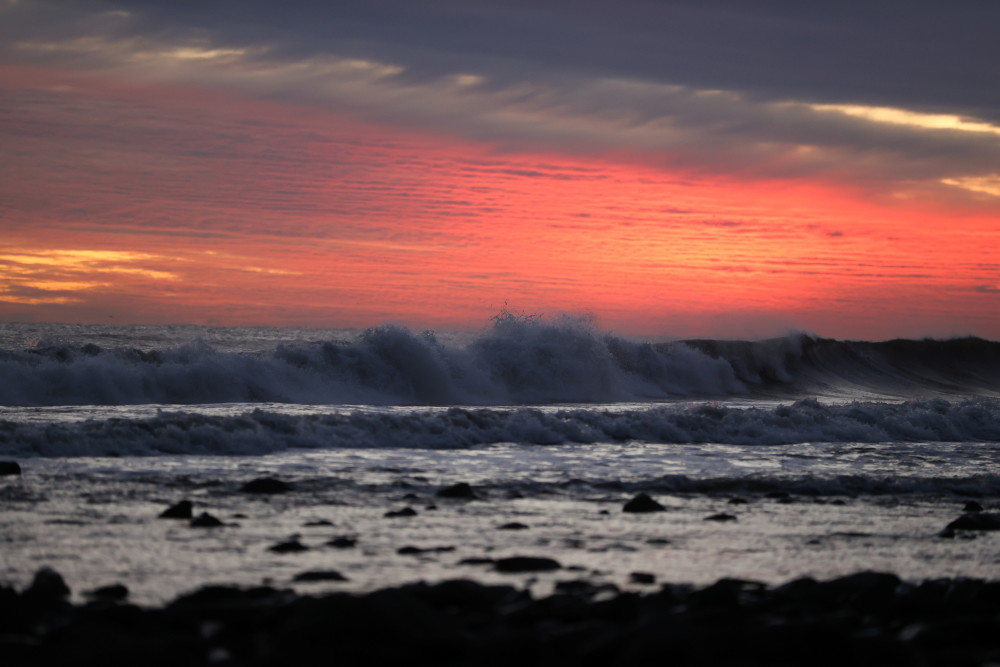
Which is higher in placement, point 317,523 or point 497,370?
point 497,370

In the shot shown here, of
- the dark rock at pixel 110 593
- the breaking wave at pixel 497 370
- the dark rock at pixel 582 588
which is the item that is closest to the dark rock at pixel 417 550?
the dark rock at pixel 582 588

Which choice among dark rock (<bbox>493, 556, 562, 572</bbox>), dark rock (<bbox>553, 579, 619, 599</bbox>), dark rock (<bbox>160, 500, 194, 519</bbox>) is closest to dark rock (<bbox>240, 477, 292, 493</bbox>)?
dark rock (<bbox>160, 500, 194, 519</bbox>)

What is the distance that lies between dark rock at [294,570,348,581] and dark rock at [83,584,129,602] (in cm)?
94

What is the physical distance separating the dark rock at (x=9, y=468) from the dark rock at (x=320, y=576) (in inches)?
208

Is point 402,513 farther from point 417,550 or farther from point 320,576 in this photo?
point 320,576

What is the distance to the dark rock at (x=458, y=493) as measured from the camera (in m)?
9.10

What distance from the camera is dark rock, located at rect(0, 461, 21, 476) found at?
9.58 metres

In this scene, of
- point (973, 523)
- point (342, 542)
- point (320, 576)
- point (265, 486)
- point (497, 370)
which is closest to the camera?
point (320, 576)

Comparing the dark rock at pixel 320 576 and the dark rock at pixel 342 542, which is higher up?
the dark rock at pixel 320 576

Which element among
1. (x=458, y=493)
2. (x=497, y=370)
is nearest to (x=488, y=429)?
(x=458, y=493)

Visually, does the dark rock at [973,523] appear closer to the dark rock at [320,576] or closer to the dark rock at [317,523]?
the dark rock at [317,523]

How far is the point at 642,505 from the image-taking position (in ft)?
28.3

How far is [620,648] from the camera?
4.16 metres

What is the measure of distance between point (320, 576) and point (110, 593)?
115cm
